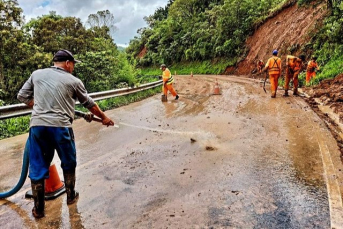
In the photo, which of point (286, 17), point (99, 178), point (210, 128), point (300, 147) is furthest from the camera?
point (286, 17)

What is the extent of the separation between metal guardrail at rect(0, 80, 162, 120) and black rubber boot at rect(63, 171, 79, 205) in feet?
14.7

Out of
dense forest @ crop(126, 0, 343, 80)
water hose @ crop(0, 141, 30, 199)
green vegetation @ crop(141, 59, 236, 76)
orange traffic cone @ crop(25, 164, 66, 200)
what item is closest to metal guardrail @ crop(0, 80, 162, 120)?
water hose @ crop(0, 141, 30, 199)

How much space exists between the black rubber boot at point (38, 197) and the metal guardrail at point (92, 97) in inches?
179

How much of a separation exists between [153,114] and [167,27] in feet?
128

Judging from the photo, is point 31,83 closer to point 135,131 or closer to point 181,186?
point 181,186

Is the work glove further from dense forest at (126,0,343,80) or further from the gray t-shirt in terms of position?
dense forest at (126,0,343,80)

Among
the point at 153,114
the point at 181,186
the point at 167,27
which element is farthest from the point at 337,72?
the point at 167,27

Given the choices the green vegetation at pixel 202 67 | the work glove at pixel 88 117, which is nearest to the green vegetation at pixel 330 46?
the green vegetation at pixel 202 67

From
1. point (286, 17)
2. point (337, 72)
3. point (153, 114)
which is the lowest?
point (153, 114)

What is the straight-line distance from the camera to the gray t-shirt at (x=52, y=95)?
11.1ft

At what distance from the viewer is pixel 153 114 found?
9.69 m

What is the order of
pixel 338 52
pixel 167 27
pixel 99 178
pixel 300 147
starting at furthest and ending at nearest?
pixel 167 27 < pixel 338 52 < pixel 300 147 < pixel 99 178

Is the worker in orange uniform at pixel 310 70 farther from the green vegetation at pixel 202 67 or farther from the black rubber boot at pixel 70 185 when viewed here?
the green vegetation at pixel 202 67

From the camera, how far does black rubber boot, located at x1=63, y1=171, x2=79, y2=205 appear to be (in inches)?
146
